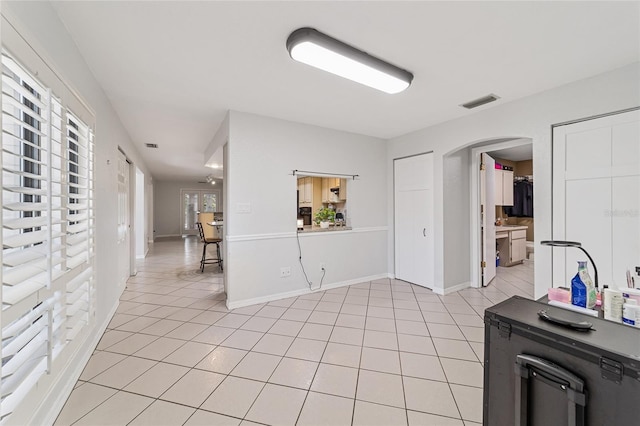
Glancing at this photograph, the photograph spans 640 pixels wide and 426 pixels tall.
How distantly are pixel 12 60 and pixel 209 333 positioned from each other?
2.43m

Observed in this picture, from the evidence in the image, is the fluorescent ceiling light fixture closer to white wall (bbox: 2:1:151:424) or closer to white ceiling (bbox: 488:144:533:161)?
white wall (bbox: 2:1:151:424)

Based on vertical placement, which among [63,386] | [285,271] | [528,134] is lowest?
[63,386]

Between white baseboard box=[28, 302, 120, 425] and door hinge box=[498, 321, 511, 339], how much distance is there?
2.33 m

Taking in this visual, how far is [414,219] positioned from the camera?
13.9 ft

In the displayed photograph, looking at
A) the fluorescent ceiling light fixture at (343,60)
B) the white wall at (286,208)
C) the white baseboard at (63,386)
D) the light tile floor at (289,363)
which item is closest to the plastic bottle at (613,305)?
the light tile floor at (289,363)

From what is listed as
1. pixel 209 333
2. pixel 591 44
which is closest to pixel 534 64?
pixel 591 44

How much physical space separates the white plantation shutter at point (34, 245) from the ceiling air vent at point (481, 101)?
3.69m

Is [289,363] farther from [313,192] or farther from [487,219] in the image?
[313,192]

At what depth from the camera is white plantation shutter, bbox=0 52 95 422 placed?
112 cm

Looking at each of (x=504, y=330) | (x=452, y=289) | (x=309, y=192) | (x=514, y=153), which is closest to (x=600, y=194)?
(x=452, y=289)

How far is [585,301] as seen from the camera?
52.9 inches

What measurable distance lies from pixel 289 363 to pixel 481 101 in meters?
3.40

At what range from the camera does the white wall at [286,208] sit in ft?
10.8

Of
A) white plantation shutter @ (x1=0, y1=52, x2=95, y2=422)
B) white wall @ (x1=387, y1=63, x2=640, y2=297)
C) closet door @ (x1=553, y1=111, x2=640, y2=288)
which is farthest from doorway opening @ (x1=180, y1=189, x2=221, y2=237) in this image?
closet door @ (x1=553, y1=111, x2=640, y2=288)
